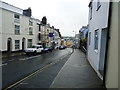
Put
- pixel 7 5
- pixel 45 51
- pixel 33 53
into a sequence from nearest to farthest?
pixel 7 5, pixel 33 53, pixel 45 51

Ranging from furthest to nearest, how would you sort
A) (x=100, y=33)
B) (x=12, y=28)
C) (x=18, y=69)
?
(x=12, y=28) < (x=18, y=69) < (x=100, y=33)

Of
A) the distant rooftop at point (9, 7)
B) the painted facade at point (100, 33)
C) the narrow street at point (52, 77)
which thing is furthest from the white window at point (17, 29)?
the painted facade at point (100, 33)

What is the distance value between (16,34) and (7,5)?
5.62 metres

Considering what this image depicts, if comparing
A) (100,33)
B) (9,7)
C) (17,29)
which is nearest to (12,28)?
(17,29)

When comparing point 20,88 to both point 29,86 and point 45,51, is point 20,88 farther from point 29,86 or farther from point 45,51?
point 45,51

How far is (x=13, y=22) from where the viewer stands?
81.8ft

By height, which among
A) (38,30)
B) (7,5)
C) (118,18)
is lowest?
(118,18)

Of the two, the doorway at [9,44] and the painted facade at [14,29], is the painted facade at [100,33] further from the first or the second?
the doorway at [9,44]

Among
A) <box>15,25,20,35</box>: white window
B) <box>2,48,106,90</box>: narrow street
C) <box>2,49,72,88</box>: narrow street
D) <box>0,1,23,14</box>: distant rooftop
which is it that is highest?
<box>0,1,23,14</box>: distant rooftop

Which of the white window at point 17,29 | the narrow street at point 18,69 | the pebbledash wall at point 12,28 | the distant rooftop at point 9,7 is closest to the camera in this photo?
the narrow street at point 18,69

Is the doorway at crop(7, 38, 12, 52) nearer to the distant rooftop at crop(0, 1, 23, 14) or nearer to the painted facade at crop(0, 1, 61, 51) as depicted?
the painted facade at crop(0, 1, 61, 51)

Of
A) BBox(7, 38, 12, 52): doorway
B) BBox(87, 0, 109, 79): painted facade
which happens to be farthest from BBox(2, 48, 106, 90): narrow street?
BBox(7, 38, 12, 52): doorway

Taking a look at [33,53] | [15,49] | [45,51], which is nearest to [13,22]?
[15,49]

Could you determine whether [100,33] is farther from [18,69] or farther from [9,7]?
[9,7]
